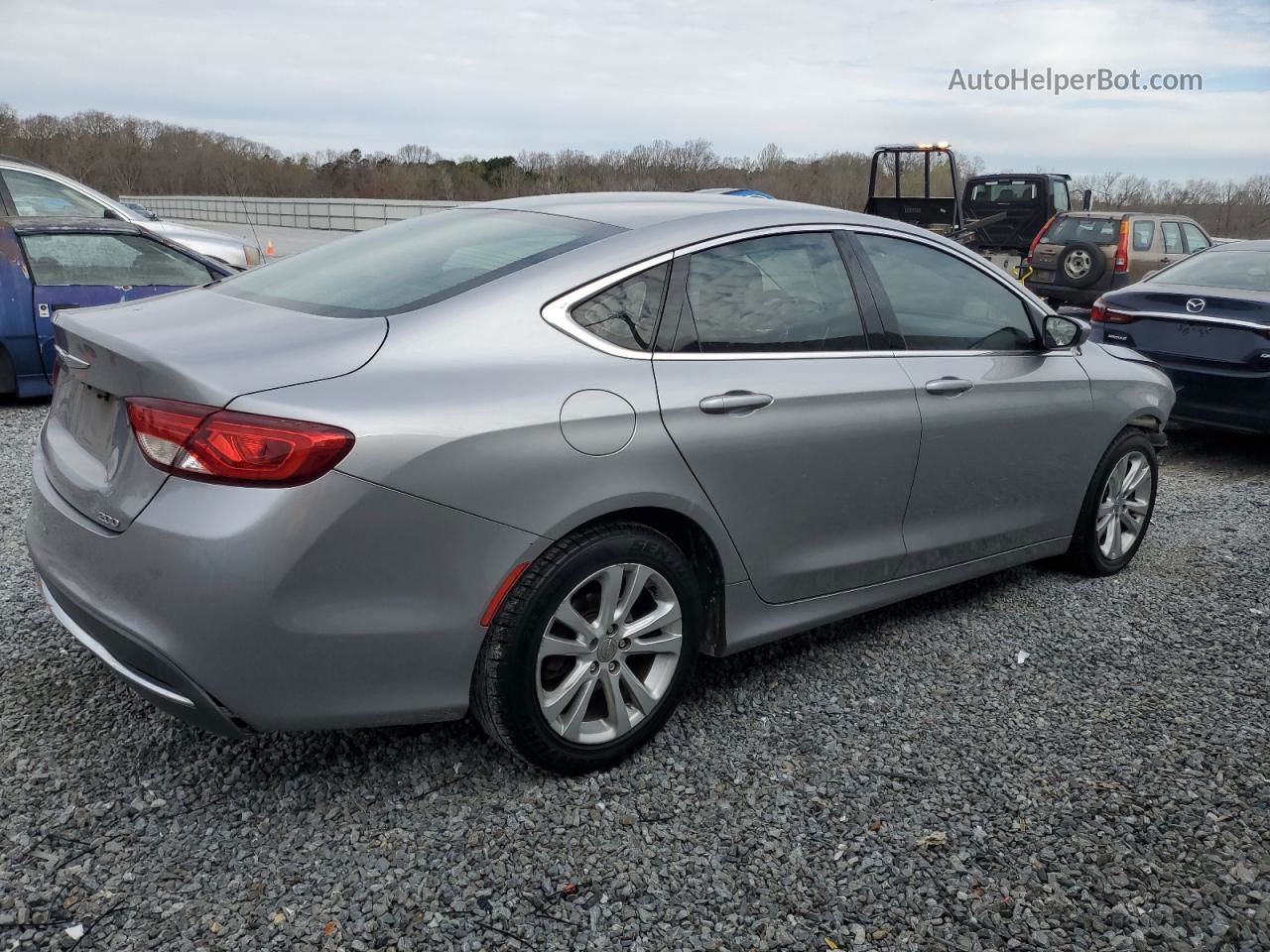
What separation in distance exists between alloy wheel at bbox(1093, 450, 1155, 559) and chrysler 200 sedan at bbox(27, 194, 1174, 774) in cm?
106

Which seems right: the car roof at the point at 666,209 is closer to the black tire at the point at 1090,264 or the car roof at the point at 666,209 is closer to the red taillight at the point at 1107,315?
the red taillight at the point at 1107,315

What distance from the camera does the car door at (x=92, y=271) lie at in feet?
23.5

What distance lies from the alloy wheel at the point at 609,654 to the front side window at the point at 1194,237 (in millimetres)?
15010

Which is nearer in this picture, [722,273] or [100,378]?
[100,378]

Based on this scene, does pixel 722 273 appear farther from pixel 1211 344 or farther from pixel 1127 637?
pixel 1211 344

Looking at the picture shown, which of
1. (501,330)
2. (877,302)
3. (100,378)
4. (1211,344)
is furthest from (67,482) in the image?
(1211,344)

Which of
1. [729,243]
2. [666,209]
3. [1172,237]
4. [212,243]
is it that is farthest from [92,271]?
[1172,237]

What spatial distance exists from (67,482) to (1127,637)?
3689 mm

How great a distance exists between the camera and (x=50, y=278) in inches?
284

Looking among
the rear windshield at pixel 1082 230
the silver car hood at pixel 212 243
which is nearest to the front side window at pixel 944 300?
the silver car hood at pixel 212 243

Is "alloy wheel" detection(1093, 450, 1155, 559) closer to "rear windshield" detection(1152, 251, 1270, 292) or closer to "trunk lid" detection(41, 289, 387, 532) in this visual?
"rear windshield" detection(1152, 251, 1270, 292)

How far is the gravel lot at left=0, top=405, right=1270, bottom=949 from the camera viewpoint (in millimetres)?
2371

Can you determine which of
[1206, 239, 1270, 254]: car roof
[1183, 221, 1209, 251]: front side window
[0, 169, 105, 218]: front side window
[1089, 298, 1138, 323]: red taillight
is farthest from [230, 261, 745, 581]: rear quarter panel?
[1183, 221, 1209, 251]: front side window

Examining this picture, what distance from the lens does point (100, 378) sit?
2.60m
